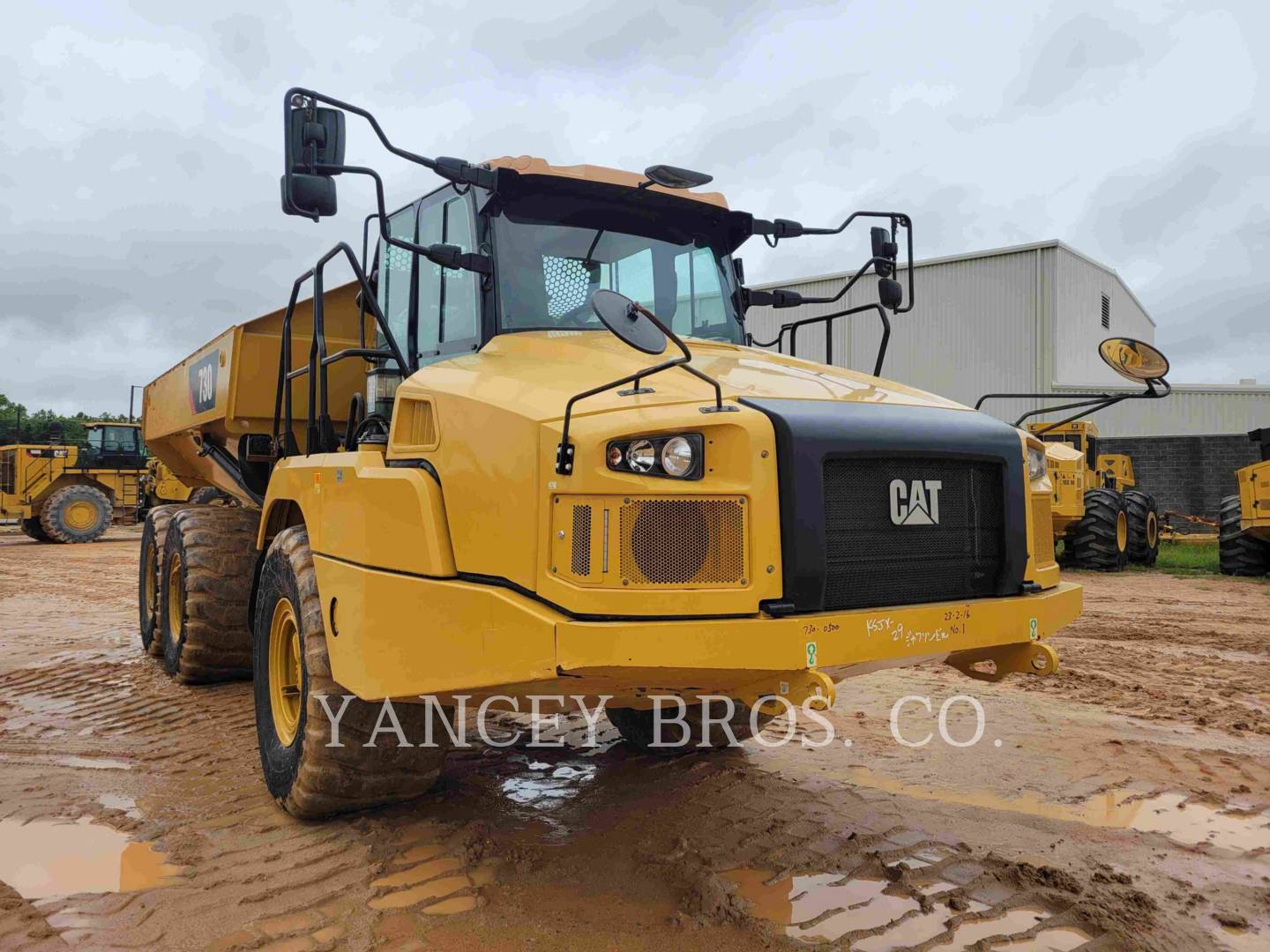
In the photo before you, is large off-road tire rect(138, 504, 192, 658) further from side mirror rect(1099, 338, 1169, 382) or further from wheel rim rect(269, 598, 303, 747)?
side mirror rect(1099, 338, 1169, 382)

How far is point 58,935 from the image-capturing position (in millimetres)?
3172

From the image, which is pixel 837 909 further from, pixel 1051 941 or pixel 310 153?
pixel 310 153

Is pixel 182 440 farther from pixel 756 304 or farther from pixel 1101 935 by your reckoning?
pixel 1101 935

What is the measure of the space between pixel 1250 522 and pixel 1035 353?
42.7 ft

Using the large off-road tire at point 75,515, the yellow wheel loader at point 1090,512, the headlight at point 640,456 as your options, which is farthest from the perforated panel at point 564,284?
the large off-road tire at point 75,515

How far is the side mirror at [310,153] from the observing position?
3.60 m

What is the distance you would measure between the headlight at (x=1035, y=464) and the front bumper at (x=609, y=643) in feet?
1.86

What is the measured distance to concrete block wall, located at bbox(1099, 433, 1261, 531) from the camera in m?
24.1

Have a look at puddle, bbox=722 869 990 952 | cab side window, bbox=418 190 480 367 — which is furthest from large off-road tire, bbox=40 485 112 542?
puddle, bbox=722 869 990 952

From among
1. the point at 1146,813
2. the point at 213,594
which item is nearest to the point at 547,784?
the point at 1146,813

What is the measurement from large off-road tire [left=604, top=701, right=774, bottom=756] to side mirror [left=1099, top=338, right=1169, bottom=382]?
2.26 meters

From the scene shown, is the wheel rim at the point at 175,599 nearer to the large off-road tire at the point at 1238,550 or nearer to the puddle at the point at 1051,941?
the puddle at the point at 1051,941

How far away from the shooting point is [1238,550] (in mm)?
14758

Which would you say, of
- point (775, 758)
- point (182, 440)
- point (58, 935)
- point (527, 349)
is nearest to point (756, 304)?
point (527, 349)
